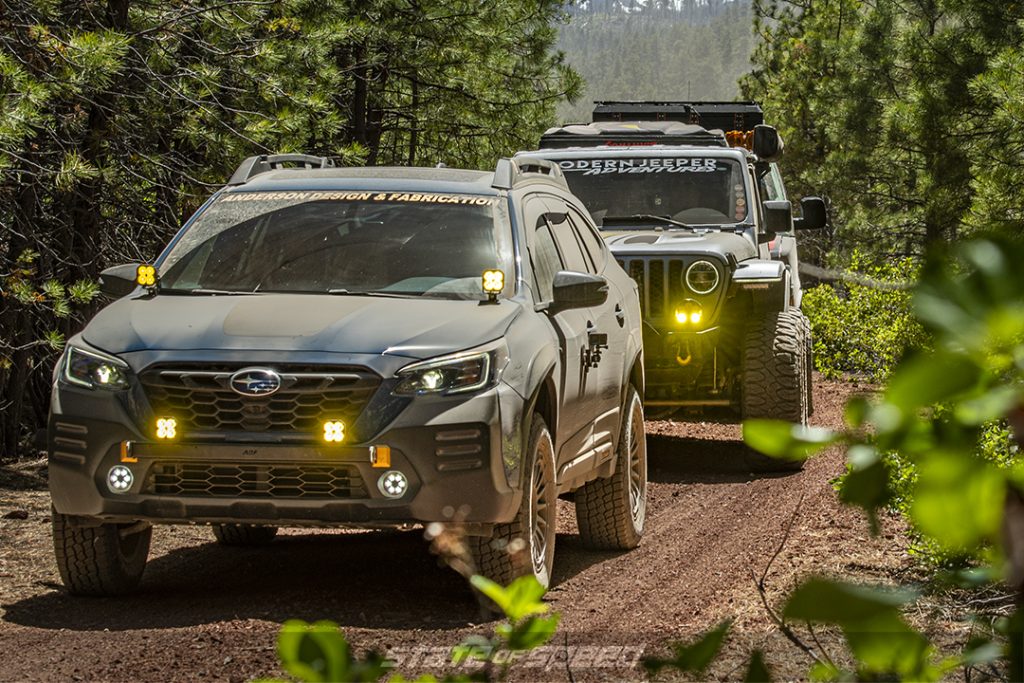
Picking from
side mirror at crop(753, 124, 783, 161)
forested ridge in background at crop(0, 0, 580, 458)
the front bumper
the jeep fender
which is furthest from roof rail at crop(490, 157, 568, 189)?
side mirror at crop(753, 124, 783, 161)

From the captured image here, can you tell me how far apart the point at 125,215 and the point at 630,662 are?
27.8 ft

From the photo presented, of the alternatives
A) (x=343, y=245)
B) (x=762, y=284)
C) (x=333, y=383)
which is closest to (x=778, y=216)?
(x=762, y=284)

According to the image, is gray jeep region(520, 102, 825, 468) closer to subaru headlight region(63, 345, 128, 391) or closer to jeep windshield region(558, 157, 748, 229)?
jeep windshield region(558, 157, 748, 229)

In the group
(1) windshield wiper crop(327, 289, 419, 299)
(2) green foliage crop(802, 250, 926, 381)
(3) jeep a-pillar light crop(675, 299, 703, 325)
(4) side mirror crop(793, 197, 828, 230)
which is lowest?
(2) green foliage crop(802, 250, 926, 381)

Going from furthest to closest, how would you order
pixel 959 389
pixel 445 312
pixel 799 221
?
pixel 799 221 < pixel 445 312 < pixel 959 389

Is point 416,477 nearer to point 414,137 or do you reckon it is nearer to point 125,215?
point 125,215

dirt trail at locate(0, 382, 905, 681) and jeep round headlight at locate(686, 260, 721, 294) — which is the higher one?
jeep round headlight at locate(686, 260, 721, 294)

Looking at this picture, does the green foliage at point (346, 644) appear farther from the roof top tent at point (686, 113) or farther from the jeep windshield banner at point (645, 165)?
the roof top tent at point (686, 113)

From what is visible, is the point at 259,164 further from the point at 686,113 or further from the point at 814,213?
the point at 686,113

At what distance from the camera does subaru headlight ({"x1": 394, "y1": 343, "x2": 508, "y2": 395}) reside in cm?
579

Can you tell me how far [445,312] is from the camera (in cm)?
620

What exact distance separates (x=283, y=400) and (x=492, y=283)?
1.09 meters

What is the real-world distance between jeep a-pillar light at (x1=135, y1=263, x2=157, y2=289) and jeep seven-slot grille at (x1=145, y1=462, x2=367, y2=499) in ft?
3.72

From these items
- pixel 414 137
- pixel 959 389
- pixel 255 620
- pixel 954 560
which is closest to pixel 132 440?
pixel 255 620
